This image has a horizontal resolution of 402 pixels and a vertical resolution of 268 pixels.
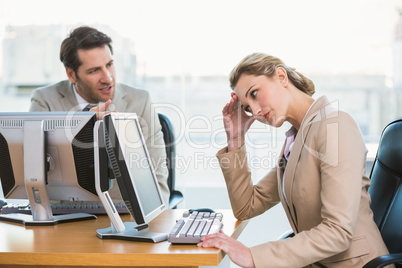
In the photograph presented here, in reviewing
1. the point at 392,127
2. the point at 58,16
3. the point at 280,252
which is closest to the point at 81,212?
the point at 280,252

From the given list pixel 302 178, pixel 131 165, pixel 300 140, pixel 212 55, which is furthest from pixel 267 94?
→ pixel 212 55

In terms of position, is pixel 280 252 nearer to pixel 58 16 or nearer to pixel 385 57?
pixel 385 57

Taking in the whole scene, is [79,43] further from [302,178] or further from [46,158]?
[302,178]

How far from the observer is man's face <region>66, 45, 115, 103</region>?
2.86 m

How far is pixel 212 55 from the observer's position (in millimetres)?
3867

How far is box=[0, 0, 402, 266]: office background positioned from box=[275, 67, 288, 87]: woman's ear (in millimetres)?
1917

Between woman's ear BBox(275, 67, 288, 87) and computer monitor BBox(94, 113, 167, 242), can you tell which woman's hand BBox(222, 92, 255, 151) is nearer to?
woman's ear BBox(275, 67, 288, 87)

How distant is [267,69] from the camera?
184cm

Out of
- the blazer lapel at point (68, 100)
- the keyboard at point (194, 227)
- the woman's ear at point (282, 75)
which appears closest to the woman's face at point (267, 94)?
the woman's ear at point (282, 75)

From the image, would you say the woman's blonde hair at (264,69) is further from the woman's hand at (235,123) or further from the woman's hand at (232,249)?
the woman's hand at (232,249)

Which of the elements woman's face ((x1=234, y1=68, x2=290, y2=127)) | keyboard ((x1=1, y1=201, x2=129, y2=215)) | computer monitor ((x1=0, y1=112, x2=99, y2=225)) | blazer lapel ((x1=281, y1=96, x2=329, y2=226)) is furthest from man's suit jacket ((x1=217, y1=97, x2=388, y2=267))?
computer monitor ((x1=0, y1=112, x2=99, y2=225))

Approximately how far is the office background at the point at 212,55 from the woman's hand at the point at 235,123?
171 centimetres

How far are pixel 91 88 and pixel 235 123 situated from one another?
1.09m

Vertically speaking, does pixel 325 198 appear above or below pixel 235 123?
below
